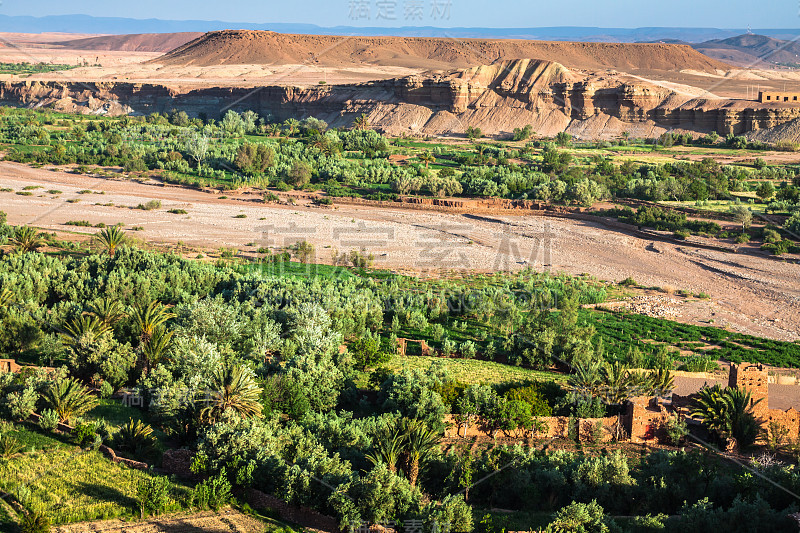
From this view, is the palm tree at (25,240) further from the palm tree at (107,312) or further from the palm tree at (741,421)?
the palm tree at (741,421)

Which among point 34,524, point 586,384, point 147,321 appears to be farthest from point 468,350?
point 34,524

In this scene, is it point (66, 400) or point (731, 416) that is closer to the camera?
point (66, 400)

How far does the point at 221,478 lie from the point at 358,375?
331 inches

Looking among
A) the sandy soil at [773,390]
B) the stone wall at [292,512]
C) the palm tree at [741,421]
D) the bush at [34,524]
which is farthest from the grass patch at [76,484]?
the sandy soil at [773,390]

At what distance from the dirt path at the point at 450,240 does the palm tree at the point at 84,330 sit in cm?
1704

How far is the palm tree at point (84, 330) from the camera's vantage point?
2050 centimetres

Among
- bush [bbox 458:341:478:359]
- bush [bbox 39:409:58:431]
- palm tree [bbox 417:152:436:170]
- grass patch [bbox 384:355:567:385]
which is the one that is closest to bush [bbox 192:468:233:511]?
bush [bbox 39:409:58:431]

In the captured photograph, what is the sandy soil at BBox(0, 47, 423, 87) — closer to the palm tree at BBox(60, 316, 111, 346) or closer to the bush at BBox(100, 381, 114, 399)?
the palm tree at BBox(60, 316, 111, 346)

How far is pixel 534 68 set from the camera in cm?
8762

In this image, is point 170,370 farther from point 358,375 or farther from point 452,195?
point 452,195

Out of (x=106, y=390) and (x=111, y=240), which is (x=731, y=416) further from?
(x=111, y=240)

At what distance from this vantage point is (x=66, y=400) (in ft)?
57.4

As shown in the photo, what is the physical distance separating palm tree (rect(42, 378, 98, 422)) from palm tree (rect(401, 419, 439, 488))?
25.0 feet

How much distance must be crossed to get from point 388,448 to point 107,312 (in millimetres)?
11090
